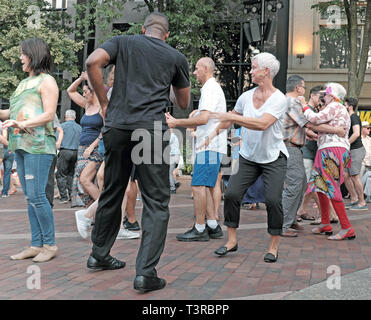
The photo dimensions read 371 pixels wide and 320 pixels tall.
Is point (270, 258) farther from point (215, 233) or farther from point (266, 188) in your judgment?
point (215, 233)

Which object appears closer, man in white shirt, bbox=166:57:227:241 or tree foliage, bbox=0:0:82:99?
man in white shirt, bbox=166:57:227:241

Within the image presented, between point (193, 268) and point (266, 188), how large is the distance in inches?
41.9

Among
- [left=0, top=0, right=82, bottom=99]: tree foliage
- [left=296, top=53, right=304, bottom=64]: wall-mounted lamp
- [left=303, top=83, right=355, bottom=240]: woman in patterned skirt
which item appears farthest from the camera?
[left=296, top=53, right=304, bottom=64]: wall-mounted lamp

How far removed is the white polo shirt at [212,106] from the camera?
5.67 m

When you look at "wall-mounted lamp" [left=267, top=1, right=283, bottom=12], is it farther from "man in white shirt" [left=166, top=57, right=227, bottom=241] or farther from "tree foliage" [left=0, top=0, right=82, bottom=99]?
"tree foliage" [left=0, top=0, right=82, bottom=99]

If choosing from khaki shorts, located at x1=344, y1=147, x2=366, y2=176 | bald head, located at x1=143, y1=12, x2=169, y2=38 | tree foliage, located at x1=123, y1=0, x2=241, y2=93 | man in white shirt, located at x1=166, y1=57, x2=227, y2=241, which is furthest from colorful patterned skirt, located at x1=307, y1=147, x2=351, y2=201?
tree foliage, located at x1=123, y1=0, x2=241, y2=93

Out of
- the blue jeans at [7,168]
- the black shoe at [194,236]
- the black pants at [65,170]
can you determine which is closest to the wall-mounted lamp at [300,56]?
the black pants at [65,170]

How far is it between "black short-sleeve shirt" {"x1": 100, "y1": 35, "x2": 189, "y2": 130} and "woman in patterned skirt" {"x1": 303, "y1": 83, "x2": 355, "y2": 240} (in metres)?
2.90

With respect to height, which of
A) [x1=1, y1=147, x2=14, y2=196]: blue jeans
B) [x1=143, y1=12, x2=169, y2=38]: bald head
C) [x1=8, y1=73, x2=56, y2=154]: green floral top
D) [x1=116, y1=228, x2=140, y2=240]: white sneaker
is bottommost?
[x1=1, y1=147, x2=14, y2=196]: blue jeans

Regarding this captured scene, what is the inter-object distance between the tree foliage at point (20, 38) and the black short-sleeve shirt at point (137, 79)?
14660mm

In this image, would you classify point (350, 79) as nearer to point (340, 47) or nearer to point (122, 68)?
point (340, 47)

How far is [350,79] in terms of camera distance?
48.2 feet

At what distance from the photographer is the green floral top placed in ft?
14.9

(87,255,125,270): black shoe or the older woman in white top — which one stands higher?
the older woman in white top
